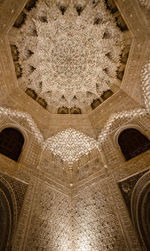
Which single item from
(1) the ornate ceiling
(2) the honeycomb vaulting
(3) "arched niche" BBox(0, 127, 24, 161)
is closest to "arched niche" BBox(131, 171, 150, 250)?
(2) the honeycomb vaulting

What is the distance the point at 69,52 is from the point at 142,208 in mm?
4684

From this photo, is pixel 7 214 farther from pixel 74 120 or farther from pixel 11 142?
pixel 74 120

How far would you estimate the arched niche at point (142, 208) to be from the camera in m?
2.79

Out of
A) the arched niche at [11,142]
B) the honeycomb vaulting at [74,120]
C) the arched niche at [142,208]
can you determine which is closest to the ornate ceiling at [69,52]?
the honeycomb vaulting at [74,120]

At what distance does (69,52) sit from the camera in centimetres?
509

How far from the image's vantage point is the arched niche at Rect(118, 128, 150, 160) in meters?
3.87

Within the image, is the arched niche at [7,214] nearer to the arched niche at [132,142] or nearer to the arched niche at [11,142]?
the arched niche at [11,142]

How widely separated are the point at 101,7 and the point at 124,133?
136 inches

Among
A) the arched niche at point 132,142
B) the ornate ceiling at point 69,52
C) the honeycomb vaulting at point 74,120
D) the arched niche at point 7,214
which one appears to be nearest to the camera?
the arched niche at point 7,214

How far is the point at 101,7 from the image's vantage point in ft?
13.9

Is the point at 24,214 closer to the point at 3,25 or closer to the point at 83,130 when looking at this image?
the point at 83,130

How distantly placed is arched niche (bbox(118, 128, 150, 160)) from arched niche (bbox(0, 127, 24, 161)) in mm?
2771

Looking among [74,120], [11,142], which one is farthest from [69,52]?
[11,142]

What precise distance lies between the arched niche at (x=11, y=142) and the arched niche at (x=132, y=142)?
9.09ft
